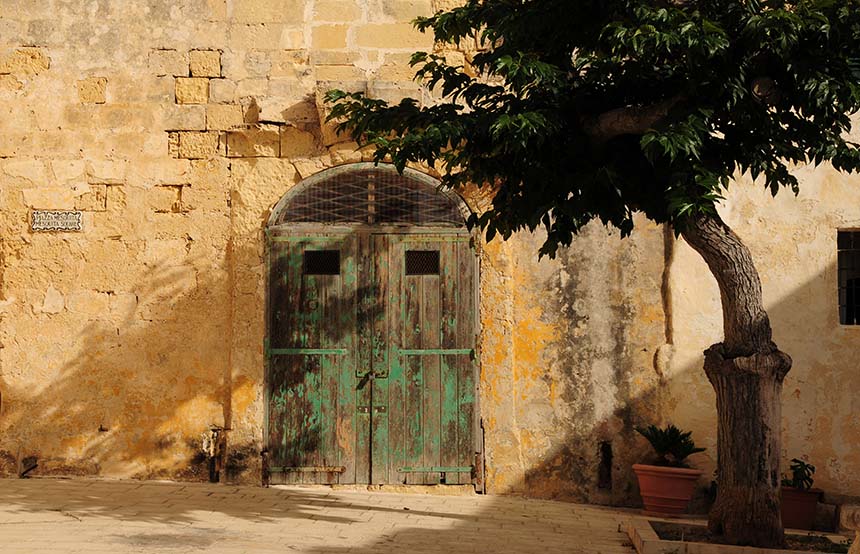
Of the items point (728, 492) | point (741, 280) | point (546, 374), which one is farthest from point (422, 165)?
point (728, 492)

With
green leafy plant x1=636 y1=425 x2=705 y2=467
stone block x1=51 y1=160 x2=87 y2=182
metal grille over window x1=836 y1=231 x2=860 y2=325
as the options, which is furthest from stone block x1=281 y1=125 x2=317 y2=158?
metal grille over window x1=836 y1=231 x2=860 y2=325

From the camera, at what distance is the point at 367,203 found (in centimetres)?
848

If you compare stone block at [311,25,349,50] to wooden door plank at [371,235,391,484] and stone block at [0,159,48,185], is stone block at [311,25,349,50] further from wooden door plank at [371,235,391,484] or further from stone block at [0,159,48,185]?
stone block at [0,159,48,185]

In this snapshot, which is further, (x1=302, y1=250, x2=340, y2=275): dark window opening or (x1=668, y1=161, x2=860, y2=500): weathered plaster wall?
(x1=302, y1=250, x2=340, y2=275): dark window opening

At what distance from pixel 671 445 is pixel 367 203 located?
3150 mm

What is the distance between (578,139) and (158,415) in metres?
4.33

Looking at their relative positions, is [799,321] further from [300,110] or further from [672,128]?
[300,110]

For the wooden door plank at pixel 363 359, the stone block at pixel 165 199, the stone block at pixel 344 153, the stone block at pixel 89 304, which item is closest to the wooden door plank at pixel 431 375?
the wooden door plank at pixel 363 359

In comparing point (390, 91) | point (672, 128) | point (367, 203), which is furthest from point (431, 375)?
point (672, 128)

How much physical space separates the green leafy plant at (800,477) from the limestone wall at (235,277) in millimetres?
243

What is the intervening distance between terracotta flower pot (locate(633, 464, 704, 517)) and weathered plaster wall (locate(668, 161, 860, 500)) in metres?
0.45

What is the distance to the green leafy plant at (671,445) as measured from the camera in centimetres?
799

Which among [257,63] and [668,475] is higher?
[257,63]

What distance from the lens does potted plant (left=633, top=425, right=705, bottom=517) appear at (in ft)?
25.8
